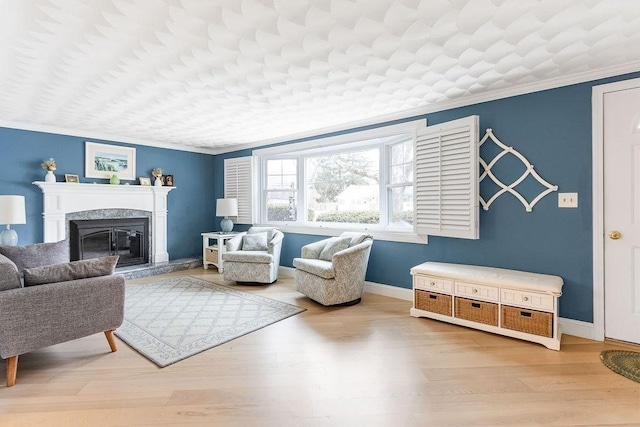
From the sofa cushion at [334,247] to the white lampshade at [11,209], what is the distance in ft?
11.9

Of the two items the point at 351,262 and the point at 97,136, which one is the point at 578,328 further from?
the point at 97,136

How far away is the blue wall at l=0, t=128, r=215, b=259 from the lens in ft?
13.9

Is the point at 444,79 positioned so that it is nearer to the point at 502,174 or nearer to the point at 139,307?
the point at 502,174

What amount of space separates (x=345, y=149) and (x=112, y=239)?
12.8 feet

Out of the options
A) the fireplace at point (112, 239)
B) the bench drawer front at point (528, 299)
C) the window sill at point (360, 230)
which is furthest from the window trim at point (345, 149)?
the fireplace at point (112, 239)

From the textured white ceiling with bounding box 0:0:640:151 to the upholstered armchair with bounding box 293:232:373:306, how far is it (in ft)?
5.28

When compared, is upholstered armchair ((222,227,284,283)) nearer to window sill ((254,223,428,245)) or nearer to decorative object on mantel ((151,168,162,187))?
window sill ((254,223,428,245))

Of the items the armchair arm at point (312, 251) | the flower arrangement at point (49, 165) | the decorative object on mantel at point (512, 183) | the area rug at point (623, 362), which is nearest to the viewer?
the area rug at point (623, 362)

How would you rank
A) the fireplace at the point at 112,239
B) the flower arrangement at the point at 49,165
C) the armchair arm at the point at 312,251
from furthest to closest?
the fireplace at the point at 112,239 → the flower arrangement at the point at 49,165 → the armchair arm at the point at 312,251

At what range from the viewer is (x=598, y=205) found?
2670mm

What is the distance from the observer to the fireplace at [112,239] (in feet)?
15.5

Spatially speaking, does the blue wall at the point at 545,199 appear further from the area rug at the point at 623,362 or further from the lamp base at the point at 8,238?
the lamp base at the point at 8,238

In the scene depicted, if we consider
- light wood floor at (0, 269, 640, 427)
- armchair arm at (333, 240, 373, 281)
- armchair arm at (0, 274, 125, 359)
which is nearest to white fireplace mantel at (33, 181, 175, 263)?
light wood floor at (0, 269, 640, 427)

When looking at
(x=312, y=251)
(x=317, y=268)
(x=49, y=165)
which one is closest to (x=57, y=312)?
(x=317, y=268)
